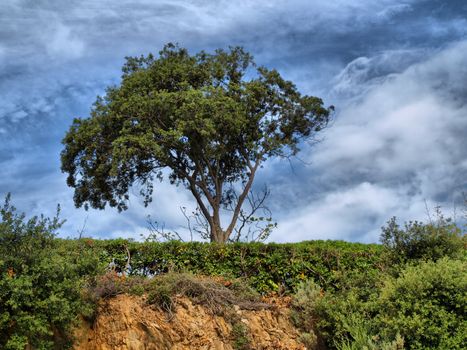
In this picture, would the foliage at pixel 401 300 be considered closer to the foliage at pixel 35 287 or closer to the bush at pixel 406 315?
the bush at pixel 406 315

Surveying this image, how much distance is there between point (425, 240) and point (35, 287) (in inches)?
311

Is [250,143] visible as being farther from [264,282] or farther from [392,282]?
[392,282]

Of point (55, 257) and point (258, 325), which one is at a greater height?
point (55, 257)

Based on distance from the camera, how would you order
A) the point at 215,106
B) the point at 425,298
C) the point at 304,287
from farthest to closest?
1. the point at 215,106
2. the point at 304,287
3. the point at 425,298

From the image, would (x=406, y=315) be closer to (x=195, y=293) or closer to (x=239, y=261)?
(x=195, y=293)

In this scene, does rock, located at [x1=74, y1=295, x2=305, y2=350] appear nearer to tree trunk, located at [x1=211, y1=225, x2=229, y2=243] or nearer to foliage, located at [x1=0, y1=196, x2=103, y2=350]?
foliage, located at [x1=0, y1=196, x2=103, y2=350]

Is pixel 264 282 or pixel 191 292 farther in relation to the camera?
pixel 264 282

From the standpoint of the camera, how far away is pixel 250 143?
81.7 ft

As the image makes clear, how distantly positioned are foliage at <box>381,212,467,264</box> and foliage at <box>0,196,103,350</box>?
21.5 ft

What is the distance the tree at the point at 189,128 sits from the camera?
76.0 ft

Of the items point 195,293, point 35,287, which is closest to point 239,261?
point 195,293

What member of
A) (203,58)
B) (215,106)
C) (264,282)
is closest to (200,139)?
(215,106)

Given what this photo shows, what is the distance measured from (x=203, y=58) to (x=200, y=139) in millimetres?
4832

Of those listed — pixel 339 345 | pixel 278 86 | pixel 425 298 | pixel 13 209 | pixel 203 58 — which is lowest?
pixel 339 345
